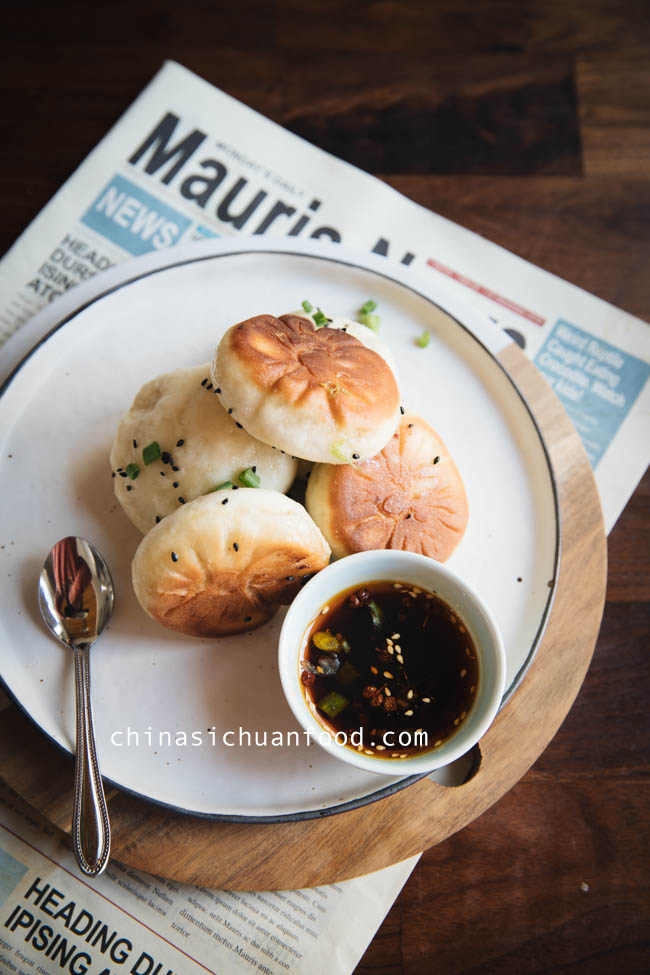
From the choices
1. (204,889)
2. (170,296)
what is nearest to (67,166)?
(170,296)

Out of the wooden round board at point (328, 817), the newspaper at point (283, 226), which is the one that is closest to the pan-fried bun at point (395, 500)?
the wooden round board at point (328, 817)

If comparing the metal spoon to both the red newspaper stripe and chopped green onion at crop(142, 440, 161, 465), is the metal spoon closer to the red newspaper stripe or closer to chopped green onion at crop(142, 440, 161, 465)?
chopped green onion at crop(142, 440, 161, 465)

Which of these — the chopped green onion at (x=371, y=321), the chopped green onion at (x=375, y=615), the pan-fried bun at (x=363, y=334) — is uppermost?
the chopped green onion at (x=371, y=321)

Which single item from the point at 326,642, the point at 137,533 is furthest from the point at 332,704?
the point at 137,533

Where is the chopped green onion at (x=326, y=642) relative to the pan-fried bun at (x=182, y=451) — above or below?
below

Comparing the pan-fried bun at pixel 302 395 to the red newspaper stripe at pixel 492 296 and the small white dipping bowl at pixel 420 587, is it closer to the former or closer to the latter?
the small white dipping bowl at pixel 420 587

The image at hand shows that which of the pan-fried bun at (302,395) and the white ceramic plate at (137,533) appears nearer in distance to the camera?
the pan-fried bun at (302,395)

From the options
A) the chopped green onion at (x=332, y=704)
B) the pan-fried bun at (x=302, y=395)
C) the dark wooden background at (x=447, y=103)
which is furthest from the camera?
the dark wooden background at (x=447, y=103)
